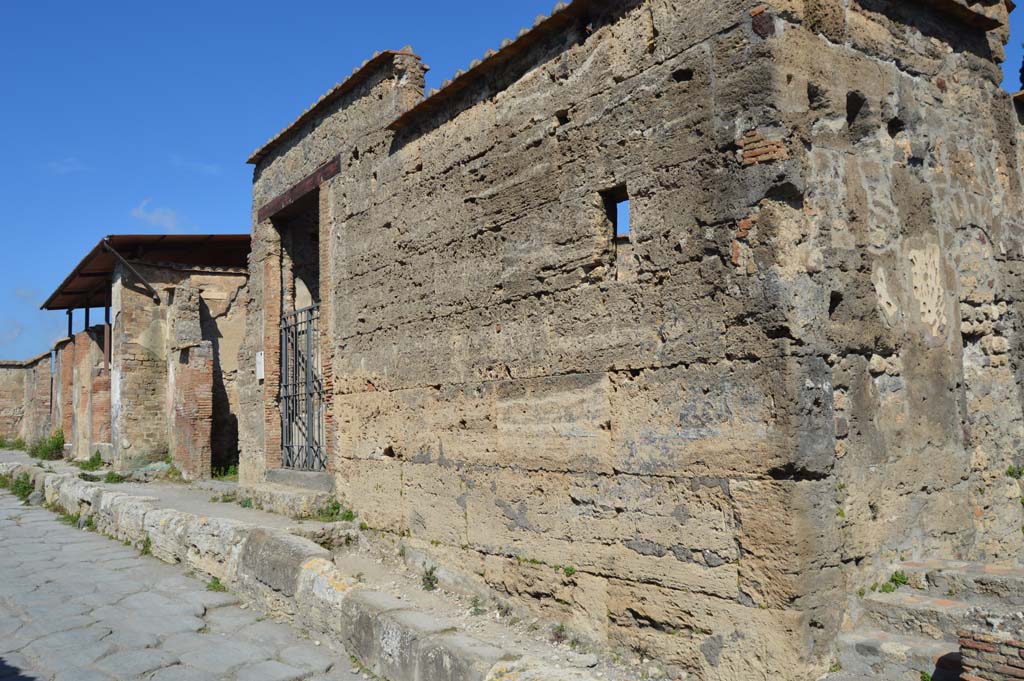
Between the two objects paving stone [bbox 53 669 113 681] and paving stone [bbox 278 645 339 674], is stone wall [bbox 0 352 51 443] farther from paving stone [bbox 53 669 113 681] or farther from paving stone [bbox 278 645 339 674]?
paving stone [bbox 278 645 339 674]

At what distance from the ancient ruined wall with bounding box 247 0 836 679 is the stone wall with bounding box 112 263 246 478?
24.7 ft

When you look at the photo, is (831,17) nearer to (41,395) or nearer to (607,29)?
(607,29)

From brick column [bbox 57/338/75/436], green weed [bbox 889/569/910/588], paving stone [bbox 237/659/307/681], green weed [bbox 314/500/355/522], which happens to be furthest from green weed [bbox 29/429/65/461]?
green weed [bbox 889/569/910/588]

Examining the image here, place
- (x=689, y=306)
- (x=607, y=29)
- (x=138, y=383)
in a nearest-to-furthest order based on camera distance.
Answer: (x=689, y=306) < (x=607, y=29) < (x=138, y=383)

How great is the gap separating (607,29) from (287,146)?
5246mm

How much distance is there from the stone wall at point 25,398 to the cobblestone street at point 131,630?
17668 mm

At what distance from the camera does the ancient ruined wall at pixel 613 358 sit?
3945 millimetres

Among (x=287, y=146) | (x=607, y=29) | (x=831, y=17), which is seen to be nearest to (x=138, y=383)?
(x=287, y=146)

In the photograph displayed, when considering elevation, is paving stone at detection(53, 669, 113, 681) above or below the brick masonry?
below

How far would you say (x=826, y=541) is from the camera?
386 cm

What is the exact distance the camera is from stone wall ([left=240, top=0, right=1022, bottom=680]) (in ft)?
13.0

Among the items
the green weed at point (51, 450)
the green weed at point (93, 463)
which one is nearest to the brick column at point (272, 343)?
the green weed at point (93, 463)

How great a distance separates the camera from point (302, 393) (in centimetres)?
933

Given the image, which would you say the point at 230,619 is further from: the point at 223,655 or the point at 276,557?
the point at 223,655
